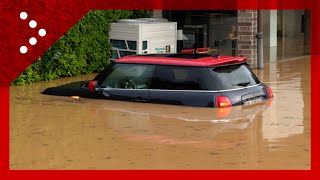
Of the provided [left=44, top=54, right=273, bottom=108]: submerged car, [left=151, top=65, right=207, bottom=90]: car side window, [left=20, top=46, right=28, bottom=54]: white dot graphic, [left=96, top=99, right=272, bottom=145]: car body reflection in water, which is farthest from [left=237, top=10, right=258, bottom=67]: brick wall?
[left=151, top=65, right=207, bottom=90]: car side window

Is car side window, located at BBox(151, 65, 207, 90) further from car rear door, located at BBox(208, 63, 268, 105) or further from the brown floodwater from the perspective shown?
the brown floodwater

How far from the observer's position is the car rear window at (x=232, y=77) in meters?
14.2

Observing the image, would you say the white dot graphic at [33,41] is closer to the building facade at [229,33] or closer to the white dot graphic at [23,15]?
the white dot graphic at [23,15]

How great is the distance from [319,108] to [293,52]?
12903mm

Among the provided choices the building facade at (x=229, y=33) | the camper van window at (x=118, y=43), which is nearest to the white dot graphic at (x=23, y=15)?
the camper van window at (x=118, y=43)

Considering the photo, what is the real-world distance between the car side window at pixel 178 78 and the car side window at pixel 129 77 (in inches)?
6.6

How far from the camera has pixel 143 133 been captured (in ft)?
40.1

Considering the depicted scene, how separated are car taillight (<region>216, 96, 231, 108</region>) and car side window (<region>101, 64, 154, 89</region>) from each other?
4.69ft

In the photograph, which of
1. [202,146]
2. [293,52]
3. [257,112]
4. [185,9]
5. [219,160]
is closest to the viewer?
[219,160]

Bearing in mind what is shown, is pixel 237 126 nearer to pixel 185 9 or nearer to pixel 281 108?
pixel 281 108

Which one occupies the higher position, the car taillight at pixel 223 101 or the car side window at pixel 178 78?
the car side window at pixel 178 78

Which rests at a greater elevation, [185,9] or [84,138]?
[185,9]

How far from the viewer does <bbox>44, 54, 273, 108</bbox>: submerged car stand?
46.4 ft

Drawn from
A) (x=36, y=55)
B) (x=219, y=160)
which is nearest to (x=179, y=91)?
(x=219, y=160)
